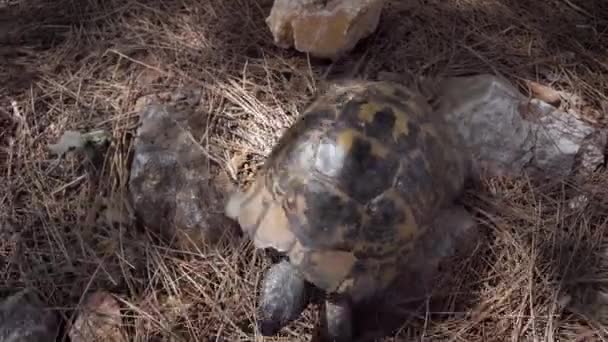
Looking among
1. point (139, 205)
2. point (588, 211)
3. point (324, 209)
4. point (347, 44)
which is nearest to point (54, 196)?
point (139, 205)

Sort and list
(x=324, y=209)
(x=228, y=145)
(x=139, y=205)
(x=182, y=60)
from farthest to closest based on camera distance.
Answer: (x=182, y=60), (x=228, y=145), (x=139, y=205), (x=324, y=209)

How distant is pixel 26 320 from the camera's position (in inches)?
73.7

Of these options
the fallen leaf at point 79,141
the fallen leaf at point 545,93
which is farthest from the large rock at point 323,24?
the fallen leaf at point 79,141

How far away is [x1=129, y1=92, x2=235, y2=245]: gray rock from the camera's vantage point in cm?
210

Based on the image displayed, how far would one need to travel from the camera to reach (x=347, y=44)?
2.42 m

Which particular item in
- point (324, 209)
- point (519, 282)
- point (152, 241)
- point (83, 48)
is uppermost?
point (83, 48)

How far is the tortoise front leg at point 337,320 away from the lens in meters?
1.87

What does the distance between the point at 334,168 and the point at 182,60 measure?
0.93 meters

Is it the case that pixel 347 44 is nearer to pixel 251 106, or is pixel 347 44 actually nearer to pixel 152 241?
pixel 251 106

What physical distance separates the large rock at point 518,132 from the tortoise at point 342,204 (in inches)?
11.2

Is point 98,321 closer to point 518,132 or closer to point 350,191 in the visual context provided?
point 350,191

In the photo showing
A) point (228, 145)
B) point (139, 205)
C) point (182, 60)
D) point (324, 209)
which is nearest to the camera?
point (324, 209)

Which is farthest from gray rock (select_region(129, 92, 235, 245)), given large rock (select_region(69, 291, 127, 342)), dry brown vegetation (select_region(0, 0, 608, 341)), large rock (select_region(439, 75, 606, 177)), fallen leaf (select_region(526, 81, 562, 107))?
fallen leaf (select_region(526, 81, 562, 107))

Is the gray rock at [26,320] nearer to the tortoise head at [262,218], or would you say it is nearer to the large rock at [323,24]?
the tortoise head at [262,218]
